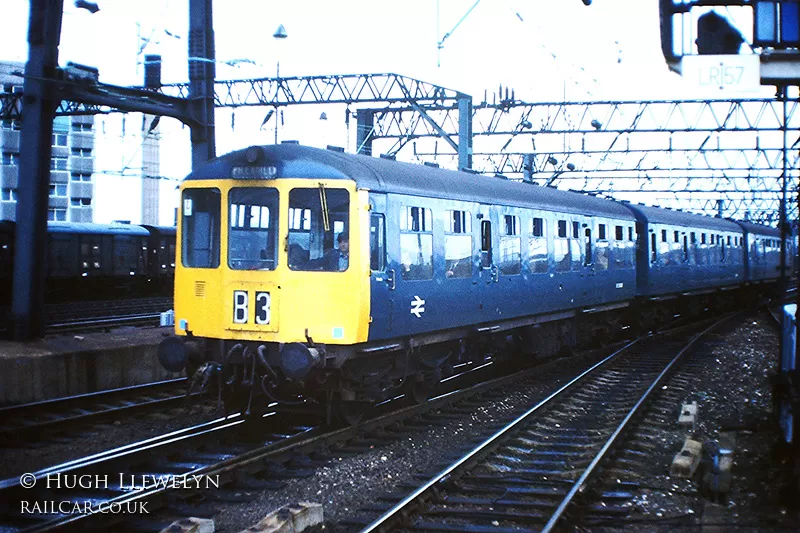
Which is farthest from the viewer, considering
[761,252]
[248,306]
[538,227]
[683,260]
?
[761,252]

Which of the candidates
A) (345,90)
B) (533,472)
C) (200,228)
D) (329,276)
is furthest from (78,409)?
(345,90)

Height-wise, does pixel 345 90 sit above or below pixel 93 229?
above

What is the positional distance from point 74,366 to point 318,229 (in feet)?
18.0

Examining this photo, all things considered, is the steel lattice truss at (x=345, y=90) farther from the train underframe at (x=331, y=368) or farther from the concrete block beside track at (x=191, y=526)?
the concrete block beside track at (x=191, y=526)

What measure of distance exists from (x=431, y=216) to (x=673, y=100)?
69.1ft

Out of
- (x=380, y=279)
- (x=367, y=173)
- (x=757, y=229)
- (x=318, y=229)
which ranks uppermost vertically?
(x=757, y=229)

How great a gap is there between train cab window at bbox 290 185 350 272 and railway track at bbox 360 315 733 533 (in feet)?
8.20

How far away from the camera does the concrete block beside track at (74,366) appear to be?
41.4 feet

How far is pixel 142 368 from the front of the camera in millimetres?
14992

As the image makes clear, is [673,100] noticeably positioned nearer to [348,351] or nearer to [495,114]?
[495,114]

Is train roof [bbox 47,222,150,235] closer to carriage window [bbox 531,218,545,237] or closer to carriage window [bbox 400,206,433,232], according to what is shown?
carriage window [bbox 531,218,545,237]

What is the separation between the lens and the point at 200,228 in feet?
34.7

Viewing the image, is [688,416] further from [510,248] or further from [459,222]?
[510,248]

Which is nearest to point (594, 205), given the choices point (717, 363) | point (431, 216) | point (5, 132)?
point (717, 363)
